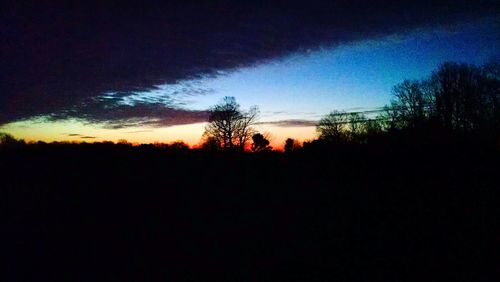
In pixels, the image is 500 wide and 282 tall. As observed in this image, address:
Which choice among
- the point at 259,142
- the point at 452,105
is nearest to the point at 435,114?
the point at 452,105

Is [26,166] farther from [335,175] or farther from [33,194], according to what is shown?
[335,175]

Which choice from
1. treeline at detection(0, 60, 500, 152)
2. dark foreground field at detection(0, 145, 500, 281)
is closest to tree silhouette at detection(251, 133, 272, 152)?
treeline at detection(0, 60, 500, 152)

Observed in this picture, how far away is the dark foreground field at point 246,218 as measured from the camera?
6895mm

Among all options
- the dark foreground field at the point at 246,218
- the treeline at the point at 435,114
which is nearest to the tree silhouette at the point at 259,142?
the treeline at the point at 435,114

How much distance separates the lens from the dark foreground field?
689 cm

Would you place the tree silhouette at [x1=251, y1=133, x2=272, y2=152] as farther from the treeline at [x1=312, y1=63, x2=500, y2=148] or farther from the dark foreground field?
the dark foreground field

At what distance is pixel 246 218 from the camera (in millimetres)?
9867

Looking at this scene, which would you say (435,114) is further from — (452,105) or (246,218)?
(246,218)

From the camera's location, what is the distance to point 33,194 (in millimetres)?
10930

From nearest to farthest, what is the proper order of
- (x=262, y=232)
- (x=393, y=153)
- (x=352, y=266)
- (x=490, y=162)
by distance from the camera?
(x=352, y=266) < (x=262, y=232) < (x=490, y=162) < (x=393, y=153)

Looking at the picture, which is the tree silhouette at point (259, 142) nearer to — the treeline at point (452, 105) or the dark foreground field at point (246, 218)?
the treeline at point (452, 105)

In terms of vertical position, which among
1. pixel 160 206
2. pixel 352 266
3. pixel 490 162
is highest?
pixel 490 162

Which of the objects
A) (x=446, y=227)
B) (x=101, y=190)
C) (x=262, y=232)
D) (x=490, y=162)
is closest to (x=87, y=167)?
(x=101, y=190)

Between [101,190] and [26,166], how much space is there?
16.5 feet
